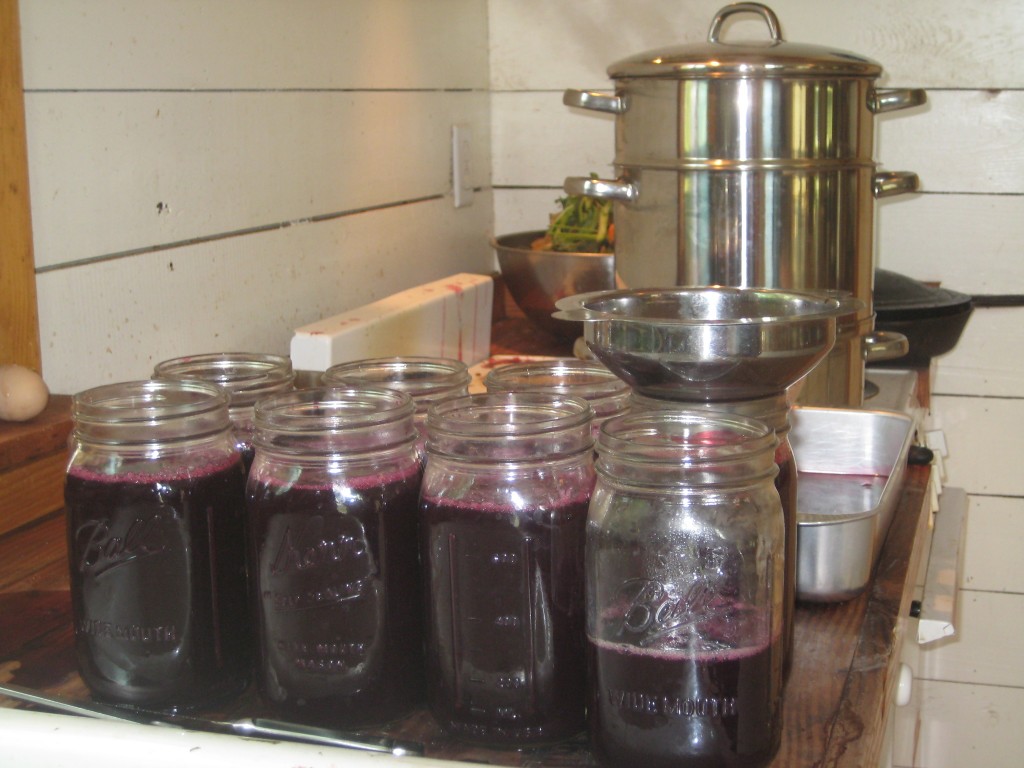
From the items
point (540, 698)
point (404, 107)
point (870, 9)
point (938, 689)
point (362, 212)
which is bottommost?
point (938, 689)

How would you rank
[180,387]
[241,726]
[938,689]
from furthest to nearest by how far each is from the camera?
[938,689], [180,387], [241,726]

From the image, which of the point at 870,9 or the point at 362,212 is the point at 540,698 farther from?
the point at 870,9

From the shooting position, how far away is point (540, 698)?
666mm

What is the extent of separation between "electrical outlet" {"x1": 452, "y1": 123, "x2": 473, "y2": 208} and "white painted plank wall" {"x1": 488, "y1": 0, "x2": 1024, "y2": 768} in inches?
5.9

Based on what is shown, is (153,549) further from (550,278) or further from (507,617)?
(550,278)

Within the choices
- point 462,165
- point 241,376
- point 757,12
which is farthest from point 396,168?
point 241,376

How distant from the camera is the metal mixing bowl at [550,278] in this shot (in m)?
1.74

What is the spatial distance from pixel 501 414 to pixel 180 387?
22cm

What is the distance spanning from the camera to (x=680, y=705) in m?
0.62

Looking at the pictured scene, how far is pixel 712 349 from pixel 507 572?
18 centimetres

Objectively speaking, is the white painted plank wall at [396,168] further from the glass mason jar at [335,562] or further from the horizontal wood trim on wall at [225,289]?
the glass mason jar at [335,562]

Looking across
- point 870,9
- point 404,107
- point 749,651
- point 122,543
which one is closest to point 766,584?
point 749,651

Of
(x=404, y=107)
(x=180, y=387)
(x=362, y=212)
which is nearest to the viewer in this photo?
(x=180, y=387)

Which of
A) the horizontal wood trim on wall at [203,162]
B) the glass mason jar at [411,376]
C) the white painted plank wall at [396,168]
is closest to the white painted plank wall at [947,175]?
the white painted plank wall at [396,168]
